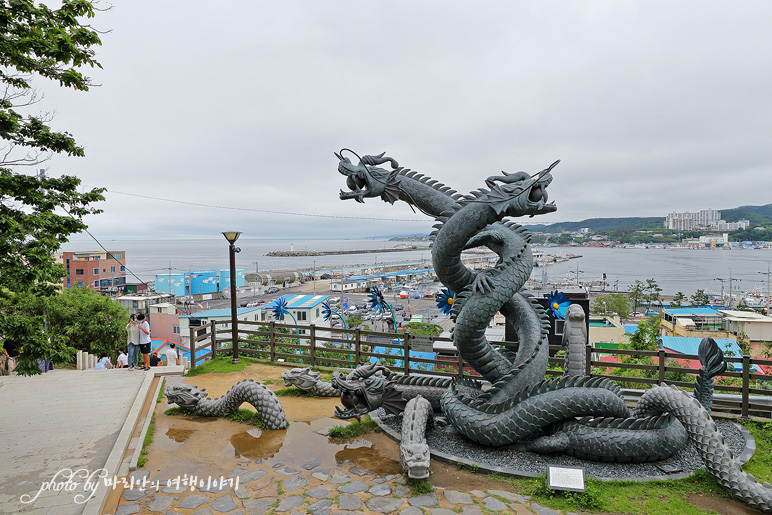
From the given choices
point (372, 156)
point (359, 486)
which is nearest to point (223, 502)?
point (359, 486)

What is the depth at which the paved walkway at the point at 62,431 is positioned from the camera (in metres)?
4.52

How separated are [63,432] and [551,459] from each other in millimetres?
7177

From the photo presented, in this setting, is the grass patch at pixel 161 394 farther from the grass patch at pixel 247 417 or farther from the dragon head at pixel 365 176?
the dragon head at pixel 365 176

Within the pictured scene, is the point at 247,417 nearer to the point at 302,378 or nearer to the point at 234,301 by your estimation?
the point at 302,378

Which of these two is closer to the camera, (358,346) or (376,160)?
(376,160)

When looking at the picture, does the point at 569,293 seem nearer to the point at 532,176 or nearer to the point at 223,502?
the point at 532,176

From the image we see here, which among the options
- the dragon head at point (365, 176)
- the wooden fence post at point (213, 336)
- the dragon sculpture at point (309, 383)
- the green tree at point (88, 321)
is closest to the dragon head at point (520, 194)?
the dragon head at point (365, 176)

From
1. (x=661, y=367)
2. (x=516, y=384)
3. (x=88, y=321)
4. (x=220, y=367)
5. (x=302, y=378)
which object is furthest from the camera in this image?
(x=88, y=321)

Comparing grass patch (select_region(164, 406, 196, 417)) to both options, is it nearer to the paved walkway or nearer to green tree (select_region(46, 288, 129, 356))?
the paved walkway

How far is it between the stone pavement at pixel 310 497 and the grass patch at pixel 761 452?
2.91 metres

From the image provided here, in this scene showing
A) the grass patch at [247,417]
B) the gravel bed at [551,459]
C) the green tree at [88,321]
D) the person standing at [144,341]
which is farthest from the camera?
the green tree at [88,321]

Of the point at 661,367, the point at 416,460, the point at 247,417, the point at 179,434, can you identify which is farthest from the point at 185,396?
the point at 661,367

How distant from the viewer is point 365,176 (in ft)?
22.2

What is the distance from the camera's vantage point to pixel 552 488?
4.52 metres
